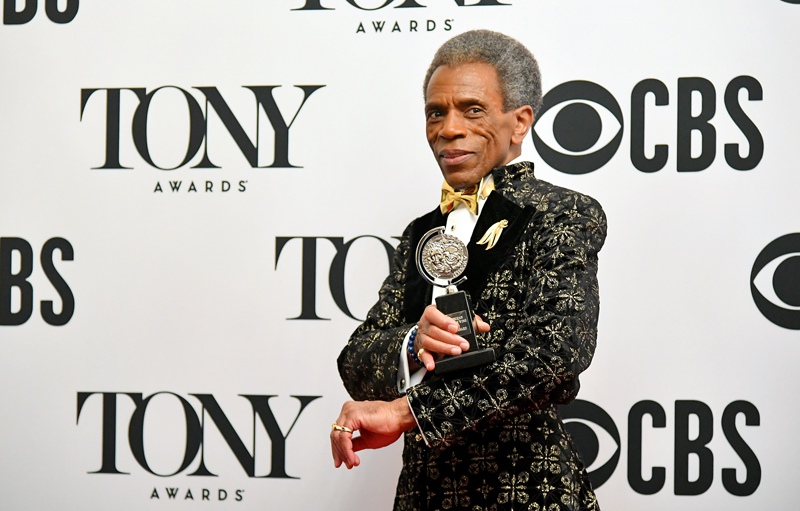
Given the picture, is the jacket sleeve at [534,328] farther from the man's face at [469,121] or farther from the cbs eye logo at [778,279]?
the cbs eye logo at [778,279]

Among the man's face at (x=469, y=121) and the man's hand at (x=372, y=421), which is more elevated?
the man's face at (x=469, y=121)

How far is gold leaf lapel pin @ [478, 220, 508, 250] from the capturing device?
1.63m

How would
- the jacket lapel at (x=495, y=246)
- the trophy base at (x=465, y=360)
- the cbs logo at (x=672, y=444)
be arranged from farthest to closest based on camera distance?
the cbs logo at (x=672, y=444), the jacket lapel at (x=495, y=246), the trophy base at (x=465, y=360)

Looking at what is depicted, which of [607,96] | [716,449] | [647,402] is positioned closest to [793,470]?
[716,449]

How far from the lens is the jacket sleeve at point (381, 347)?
165cm

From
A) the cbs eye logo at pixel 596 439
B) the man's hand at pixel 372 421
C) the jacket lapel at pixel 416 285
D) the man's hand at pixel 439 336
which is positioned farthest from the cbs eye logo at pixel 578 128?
the man's hand at pixel 372 421

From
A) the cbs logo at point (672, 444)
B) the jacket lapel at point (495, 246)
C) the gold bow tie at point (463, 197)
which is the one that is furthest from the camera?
the cbs logo at point (672, 444)

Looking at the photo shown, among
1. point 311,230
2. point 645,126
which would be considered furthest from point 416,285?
point 645,126

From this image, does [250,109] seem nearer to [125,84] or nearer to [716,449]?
[125,84]

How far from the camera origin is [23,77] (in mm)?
2766

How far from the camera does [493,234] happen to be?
64.4 inches

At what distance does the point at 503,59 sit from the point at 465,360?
629mm

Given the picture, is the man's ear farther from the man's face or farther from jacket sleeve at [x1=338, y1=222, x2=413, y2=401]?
jacket sleeve at [x1=338, y1=222, x2=413, y2=401]

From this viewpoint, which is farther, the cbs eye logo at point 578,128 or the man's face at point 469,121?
the cbs eye logo at point 578,128
